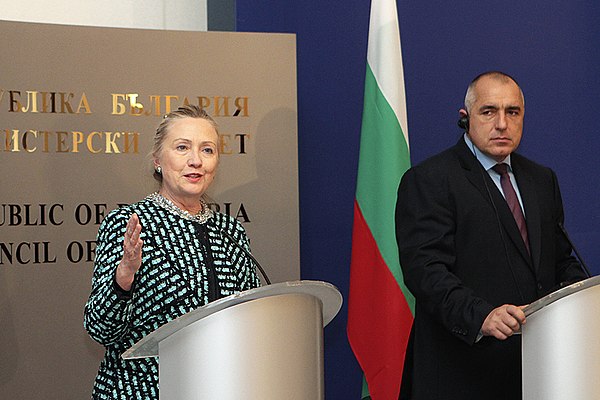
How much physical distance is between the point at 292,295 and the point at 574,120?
3267 millimetres

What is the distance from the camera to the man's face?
3006mm

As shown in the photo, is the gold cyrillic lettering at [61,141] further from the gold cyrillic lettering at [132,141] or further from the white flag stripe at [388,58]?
the white flag stripe at [388,58]

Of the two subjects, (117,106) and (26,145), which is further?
(117,106)

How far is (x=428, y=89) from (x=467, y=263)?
1813 mm

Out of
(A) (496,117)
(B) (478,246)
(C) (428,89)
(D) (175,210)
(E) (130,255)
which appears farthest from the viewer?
(C) (428,89)

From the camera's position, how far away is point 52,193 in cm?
350

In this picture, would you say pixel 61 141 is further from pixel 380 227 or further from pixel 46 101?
pixel 380 227

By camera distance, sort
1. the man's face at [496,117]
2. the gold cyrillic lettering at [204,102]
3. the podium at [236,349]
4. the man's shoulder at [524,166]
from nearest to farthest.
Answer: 1. the podium at [236,349]
2. the man's face at [496,117]
3. the man's shoulder at [524,166]
4. the gold cyrillic lettering at [204,102]

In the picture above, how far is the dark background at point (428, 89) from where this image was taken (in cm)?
446

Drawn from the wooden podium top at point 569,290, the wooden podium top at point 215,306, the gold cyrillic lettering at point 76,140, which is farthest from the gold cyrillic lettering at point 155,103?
the wooden podium top at point 569,290

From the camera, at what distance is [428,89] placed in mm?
4574

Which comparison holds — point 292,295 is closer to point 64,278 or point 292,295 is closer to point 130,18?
point 64,278

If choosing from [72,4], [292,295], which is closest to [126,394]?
[292,295]

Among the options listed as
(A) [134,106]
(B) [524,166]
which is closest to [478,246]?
(B) [524,166]
